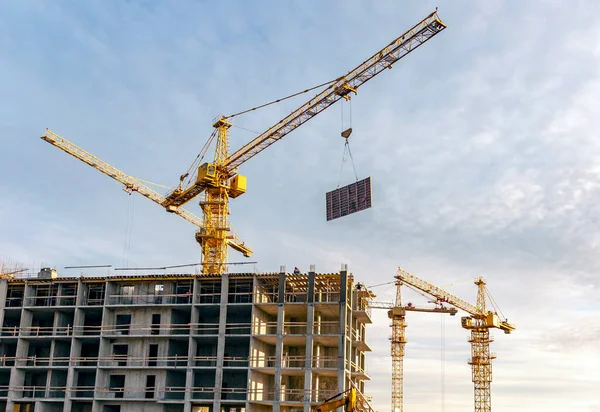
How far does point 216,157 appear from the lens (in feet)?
355

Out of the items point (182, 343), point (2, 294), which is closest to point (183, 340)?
point (182, 343)

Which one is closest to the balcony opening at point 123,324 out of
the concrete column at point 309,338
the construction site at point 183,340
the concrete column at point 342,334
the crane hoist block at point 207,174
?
the construction site at point 183,340

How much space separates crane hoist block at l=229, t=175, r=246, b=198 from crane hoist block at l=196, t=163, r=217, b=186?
10.5 feet

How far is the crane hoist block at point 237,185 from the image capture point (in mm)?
107562

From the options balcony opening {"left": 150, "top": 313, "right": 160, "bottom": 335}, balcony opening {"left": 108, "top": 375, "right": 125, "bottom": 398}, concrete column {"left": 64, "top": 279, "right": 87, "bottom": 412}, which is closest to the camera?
concrete column {"left": 64, "top": 279, "right": 87, "bottom": 412}

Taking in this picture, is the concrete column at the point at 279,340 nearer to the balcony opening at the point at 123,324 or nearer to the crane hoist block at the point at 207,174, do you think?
the balcony opening at the point at 123,324

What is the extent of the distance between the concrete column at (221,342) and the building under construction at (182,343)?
103 mm

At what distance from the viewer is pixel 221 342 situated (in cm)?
7450

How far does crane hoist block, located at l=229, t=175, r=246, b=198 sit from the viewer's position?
108 metres

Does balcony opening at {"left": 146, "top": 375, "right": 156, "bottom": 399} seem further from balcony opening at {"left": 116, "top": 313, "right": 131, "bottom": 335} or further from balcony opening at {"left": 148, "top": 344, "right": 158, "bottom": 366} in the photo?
balcony opening at {"left": 116, "top": 313, "right": 131, "bottom": 335}

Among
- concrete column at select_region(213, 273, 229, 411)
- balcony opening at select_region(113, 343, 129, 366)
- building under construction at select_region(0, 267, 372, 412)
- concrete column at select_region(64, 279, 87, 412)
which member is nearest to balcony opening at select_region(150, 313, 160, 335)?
building under construction at select_region(0, 267, 372, 412)

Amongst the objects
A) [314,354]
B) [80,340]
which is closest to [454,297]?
[314,354]

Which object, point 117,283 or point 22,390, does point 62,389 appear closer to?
point 22,390

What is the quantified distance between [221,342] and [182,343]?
22.0 ft
